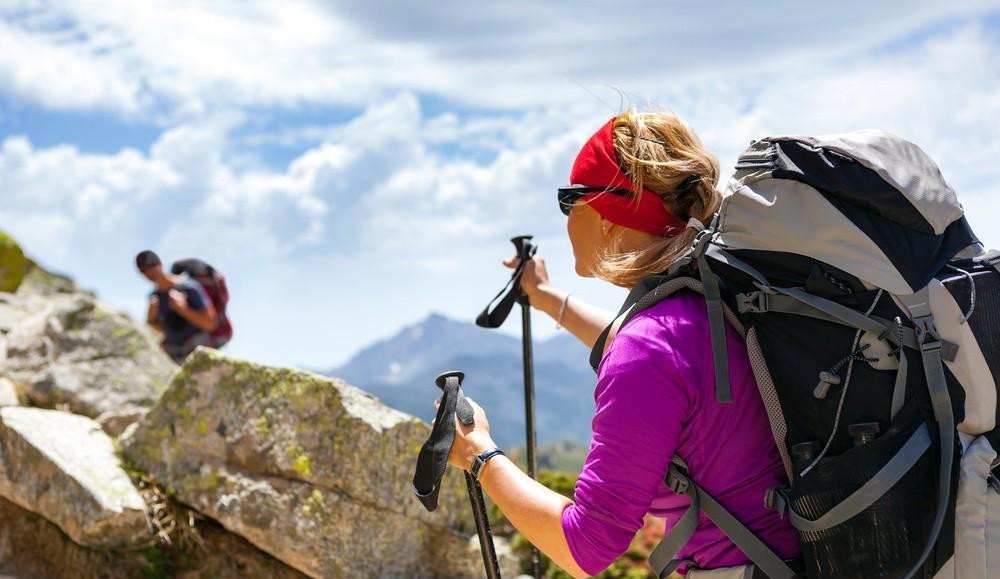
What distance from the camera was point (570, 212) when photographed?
3330 millimetres

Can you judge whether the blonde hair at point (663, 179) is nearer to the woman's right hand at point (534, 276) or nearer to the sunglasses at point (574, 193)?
the sunglasses at point (574, 193)

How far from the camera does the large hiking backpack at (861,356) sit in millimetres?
2592

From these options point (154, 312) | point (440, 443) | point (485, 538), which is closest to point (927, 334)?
point (440, 443)

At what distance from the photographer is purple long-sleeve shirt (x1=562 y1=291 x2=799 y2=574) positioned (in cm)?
266

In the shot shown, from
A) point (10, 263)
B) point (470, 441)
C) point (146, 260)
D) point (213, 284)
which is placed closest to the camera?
point (470, 441)

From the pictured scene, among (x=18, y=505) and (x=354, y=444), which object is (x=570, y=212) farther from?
(x=18, y=505)

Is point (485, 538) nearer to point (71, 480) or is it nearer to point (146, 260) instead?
point (71, 480)

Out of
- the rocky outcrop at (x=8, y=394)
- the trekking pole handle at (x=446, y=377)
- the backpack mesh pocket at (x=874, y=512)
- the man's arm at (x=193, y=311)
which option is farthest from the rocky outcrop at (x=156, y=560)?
the man's arm at (x=193, y=311)

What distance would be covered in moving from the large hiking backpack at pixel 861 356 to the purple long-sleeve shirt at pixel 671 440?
2.5 inches

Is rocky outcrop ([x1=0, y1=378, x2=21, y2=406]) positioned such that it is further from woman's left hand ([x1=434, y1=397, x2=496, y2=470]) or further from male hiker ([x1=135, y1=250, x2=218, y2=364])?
woman's left hand ([x1=434, y1=397, x2=496, y2=470])

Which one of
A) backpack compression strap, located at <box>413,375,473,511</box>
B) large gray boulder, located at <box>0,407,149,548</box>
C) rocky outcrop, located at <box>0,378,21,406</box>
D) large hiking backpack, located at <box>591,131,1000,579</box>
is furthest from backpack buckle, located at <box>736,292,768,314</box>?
rocky outcrop, located at <box>0,378,21,406</box>

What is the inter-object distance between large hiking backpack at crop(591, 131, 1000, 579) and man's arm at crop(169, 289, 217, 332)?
1010 cm

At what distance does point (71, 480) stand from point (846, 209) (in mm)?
5541

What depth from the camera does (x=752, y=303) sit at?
8.85 feet
